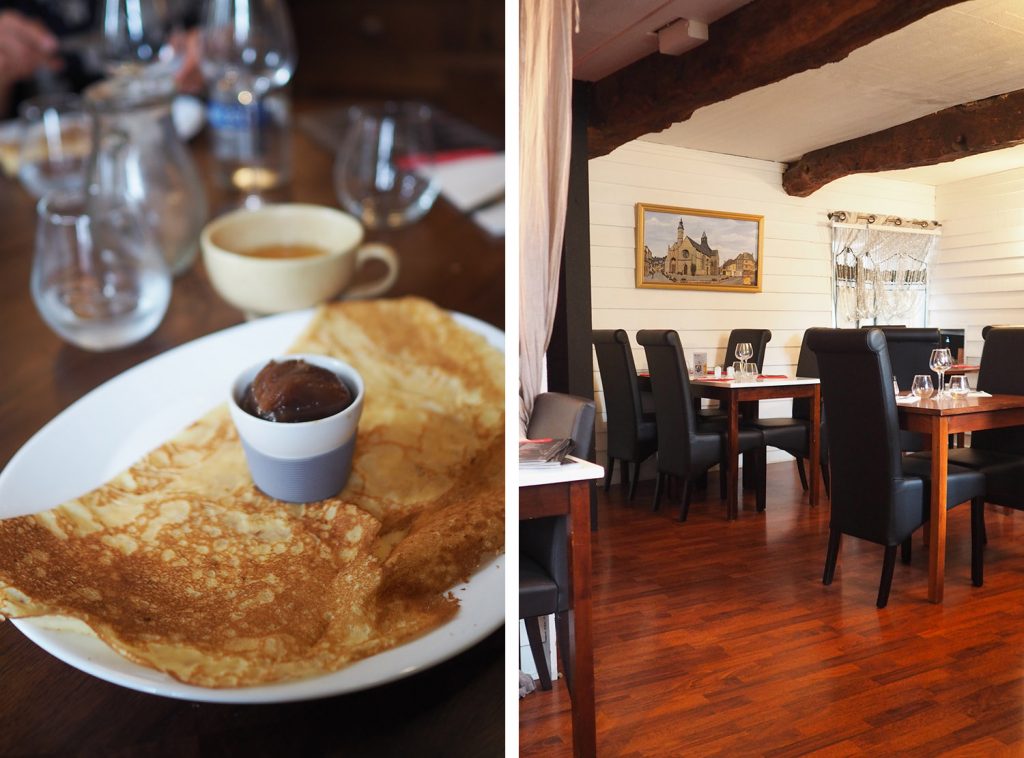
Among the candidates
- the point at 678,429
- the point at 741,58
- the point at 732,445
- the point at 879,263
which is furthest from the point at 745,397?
the point at 879,263

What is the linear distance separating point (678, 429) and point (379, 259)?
312 centimetres

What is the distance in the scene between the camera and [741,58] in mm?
3154

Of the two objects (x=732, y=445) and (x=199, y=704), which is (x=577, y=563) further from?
(x=732, y=445)

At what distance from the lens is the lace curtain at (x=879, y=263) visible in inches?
250

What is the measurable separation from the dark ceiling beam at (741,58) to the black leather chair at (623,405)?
1.18m

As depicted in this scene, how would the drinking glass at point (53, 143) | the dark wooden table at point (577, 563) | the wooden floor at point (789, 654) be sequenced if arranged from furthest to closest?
the wooden floor at point (789, 654), the dark wooden table at point (577, 563), the drinking glass at point (53, 143)

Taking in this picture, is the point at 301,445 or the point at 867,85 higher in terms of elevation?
the point at 867,85

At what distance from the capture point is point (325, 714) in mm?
852

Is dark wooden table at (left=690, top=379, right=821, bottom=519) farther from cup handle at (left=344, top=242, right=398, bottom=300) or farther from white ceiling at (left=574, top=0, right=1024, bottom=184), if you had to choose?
cup handle at (left=344, top=242, right=398, bottom=300)

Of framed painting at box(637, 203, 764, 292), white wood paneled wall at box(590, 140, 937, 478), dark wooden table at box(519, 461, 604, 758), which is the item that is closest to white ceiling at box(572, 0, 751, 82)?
white wood paneled wall at box(590, 140, 937, 478)

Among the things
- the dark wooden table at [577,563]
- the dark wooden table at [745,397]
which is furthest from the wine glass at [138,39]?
the dark wooden table at [745,397]

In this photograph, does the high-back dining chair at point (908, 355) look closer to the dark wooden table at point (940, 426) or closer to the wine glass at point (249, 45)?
the dark wooden table at point (940, 426)

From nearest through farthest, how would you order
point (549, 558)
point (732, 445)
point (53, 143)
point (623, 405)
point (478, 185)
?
point (53, 143)
point (478, 185)
point (549, 558)
point (732, 445)
point (623, 405)

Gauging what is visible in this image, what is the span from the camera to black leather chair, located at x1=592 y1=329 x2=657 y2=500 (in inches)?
155
